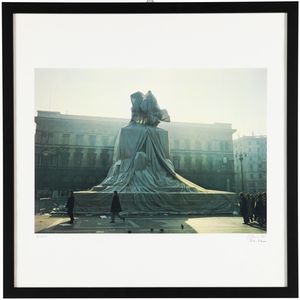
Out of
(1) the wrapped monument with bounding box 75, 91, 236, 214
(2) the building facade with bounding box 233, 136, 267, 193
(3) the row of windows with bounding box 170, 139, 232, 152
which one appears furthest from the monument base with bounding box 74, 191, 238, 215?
(3) the row of windows with bounding box 170, 139, 232, 152

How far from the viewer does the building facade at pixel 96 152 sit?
8.81 feet

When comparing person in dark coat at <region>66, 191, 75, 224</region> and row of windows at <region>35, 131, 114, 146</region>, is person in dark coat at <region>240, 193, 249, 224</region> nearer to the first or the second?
row of windows at <region>35, 131, 114, 146</region>

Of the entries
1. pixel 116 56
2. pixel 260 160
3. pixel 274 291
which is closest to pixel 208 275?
pixel 274 291

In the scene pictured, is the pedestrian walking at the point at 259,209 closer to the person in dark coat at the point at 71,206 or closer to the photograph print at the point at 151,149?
the photograph print at the point at 151,149

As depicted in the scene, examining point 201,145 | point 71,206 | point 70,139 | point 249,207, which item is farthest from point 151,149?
point 249,207

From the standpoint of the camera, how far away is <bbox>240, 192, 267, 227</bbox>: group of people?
264cm

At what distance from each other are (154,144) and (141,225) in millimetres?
615

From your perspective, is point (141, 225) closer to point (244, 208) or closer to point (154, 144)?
point (154, 144)

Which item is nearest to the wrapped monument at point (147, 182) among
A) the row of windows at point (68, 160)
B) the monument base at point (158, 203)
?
the monument base at point (158, 203)

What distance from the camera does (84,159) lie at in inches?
109

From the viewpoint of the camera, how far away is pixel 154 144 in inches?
108

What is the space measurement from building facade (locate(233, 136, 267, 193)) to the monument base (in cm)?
14

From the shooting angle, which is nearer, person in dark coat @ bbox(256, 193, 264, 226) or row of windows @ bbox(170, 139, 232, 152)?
person in dark coat @ bbox(256, 193, 264, 226)

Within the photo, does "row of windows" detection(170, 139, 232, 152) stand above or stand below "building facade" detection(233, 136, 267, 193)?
above
